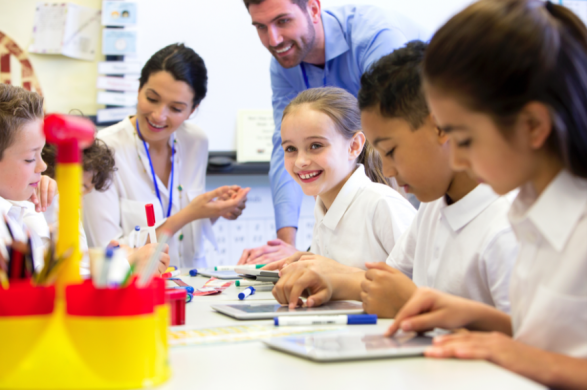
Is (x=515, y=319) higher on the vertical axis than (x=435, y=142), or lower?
lower

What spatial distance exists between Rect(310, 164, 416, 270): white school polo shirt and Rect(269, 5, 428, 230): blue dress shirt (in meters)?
0.49

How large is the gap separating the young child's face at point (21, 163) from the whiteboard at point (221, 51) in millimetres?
1325

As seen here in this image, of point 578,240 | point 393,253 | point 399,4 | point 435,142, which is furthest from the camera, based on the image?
point 399,4

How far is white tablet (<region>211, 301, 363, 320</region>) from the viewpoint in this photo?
80 cm

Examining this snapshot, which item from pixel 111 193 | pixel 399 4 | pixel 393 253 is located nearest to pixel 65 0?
pixel 111 193

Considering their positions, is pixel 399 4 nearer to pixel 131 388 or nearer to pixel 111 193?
pixel 111 193

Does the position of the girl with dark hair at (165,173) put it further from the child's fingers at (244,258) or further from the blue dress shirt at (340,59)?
the child's fingers at (244,258)

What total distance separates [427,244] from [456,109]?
451 millimetres

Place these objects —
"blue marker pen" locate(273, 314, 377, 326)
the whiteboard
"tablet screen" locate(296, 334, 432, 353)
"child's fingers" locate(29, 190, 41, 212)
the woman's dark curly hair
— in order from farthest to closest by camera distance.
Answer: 1. the whiteboard
2. the woman's dark curly hair
3. "child's fingers" locate(29, 190, 41, 212)
4. "blue marker pen" locate(273, 314, 377, 326)
5. "tablet screen" locate(296, 334, 432, 353)

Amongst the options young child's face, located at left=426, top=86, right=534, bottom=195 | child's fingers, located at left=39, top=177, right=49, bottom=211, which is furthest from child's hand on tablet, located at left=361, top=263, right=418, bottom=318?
child's fingers, located at left=39, top=177, right=49, bottom=211

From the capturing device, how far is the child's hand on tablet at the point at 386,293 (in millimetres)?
810

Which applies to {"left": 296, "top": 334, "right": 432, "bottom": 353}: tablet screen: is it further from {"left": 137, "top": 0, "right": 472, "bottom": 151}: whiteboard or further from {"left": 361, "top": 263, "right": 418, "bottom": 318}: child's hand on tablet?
{"left": 137, "top": 0, "right": 472, "bottom": 151}: whiteboard

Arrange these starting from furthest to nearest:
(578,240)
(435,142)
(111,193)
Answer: (111,193) → (435,142) → (578,240)

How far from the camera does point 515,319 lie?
2.19 ft
